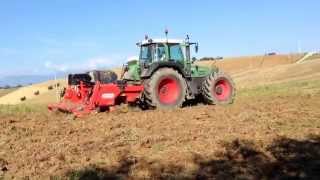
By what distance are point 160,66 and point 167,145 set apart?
6364mm

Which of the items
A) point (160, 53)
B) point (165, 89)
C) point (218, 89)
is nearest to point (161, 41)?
point (160, 53)

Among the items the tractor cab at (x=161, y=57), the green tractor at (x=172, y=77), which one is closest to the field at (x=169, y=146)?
the green tractor at (x=172, y=77)

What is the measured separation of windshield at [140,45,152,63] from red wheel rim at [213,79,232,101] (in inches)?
88.3

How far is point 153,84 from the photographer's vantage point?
1533 cm

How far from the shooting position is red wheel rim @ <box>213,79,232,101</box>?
17219 mm

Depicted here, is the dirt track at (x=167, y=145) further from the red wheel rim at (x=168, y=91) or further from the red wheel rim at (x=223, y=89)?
the red wheel rim at (x=223, y=89)

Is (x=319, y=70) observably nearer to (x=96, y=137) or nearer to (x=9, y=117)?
(x=9, y=117)

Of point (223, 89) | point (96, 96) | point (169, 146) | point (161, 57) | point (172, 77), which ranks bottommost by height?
point (169, 146)

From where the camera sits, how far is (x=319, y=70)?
3738 centimetres

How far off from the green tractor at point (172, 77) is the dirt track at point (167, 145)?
1.67 m

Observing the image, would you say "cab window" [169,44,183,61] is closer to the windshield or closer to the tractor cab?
the tractor cab

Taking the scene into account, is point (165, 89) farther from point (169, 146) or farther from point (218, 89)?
point (169, 146)

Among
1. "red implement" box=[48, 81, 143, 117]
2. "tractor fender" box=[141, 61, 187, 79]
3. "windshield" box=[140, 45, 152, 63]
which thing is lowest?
"red implement" box=[48, 81, 143, 117]

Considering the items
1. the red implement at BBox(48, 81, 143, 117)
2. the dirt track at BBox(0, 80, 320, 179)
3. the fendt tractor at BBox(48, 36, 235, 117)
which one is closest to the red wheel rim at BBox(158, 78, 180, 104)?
the fendt tractor at BBox(48, 36, 235, 117)
